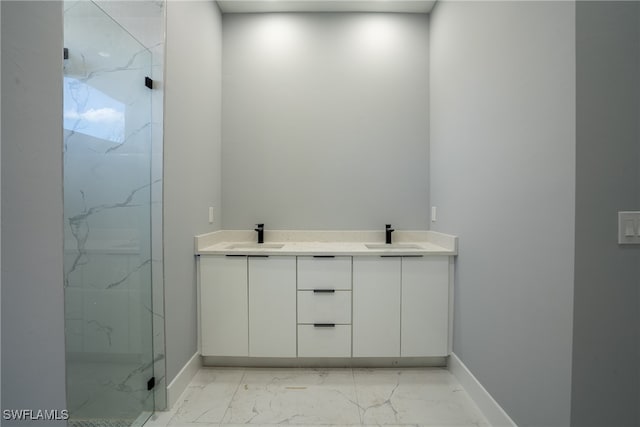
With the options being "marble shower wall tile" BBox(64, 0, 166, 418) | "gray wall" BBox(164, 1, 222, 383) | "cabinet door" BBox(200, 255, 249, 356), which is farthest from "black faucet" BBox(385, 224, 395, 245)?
"marble shower wall tile" BBox(64, 0, 166, 418)

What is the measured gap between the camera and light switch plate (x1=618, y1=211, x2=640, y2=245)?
946 mm

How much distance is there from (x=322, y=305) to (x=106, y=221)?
138 centimetres

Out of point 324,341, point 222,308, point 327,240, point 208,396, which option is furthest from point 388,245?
point 208,396

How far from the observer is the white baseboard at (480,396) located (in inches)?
52.5

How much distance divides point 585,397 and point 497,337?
420 mm

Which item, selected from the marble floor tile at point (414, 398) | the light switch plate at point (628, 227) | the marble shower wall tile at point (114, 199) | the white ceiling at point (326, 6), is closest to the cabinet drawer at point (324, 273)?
the marble floor tile at point (414, 398)

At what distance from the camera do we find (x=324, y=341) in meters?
1.87

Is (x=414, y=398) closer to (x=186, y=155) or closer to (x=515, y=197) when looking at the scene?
(x=515, y=197)

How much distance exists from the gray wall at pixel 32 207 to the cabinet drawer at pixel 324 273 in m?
1.26

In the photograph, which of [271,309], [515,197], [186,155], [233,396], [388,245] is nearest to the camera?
[515,197]

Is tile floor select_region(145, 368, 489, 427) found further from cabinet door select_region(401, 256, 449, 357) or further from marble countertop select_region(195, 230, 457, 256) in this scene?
marble countertop select_region(195, 230, 457, 256)

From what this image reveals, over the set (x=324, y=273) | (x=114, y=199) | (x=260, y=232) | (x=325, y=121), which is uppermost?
(x=325, y=121)

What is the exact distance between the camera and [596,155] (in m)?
0.95

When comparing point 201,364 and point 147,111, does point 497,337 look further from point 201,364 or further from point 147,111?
point 147,111
